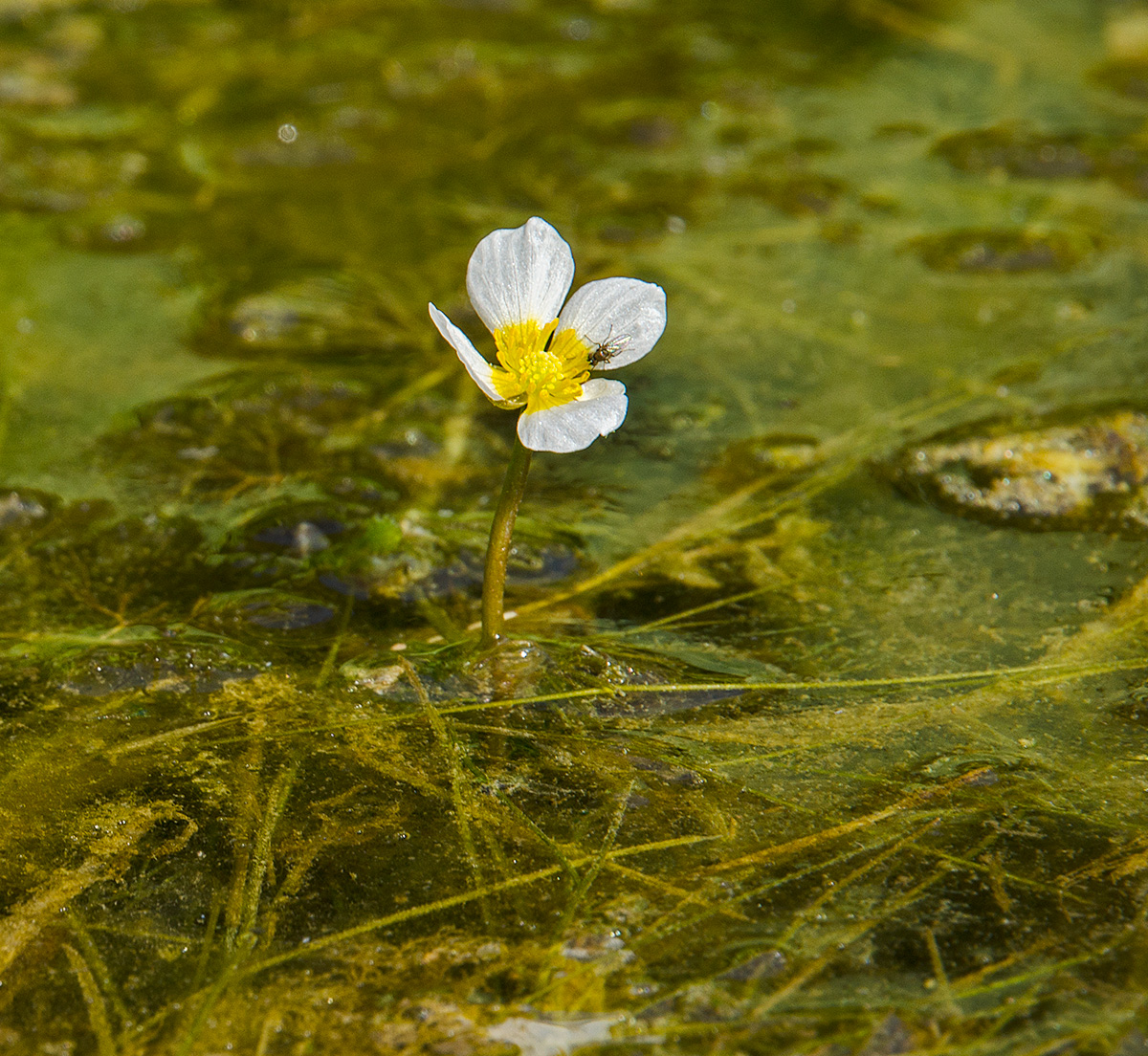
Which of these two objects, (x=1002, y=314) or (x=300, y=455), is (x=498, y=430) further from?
(x=1002, y=314)

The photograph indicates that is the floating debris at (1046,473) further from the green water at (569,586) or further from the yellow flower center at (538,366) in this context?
the yellow flower center at (538,366)

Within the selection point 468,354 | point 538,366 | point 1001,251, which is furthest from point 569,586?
point 1001,251

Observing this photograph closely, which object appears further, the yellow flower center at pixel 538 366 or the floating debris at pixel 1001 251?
the floating debris at pixel 1001 251

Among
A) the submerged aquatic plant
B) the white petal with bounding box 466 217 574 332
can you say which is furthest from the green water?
the white petal with bounding box 466 217 574 332

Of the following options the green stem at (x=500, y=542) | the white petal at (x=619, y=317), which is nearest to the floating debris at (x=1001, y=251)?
the white petal at (x=619, y=317)

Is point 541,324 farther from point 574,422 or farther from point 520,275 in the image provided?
point 574,422

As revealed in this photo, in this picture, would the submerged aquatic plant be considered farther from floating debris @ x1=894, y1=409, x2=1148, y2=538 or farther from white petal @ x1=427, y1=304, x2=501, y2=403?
floating debris @ x1=894, y1=409, x2=1148, y2=538
